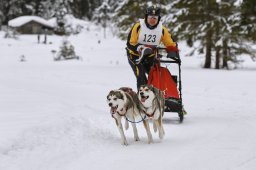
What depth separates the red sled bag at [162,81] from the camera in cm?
794

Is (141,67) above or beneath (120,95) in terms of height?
above

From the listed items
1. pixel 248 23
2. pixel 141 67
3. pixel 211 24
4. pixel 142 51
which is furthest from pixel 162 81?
pixel 211 24

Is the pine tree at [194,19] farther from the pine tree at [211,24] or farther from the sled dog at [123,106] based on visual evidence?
the sled dog at [123,106]

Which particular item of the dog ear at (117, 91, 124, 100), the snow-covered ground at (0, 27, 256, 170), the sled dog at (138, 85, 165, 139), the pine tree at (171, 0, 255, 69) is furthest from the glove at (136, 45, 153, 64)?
the pine tree at (171, 0, 255, 69)

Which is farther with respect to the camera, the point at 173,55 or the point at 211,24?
the point at 211,24

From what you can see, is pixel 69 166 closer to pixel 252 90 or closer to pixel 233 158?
pixel 233 158

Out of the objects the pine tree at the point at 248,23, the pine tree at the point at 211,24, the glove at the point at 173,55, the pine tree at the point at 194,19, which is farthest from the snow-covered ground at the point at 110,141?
the pine tree at the point at 194,19

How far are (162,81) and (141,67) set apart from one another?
48 centimetres

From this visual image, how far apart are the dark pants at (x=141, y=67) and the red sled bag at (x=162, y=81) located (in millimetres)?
132

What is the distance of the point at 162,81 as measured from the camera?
314 inches

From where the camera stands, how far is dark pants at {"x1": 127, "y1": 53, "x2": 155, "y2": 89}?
7.89 metres

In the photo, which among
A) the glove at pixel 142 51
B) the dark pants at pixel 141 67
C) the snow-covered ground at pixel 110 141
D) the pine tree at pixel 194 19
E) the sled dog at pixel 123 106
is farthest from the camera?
the pine tree at pixel 194 19

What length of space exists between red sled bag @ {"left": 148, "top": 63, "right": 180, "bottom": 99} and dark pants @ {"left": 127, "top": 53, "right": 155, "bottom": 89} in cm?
13

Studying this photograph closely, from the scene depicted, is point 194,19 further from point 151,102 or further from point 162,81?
point 151,102
